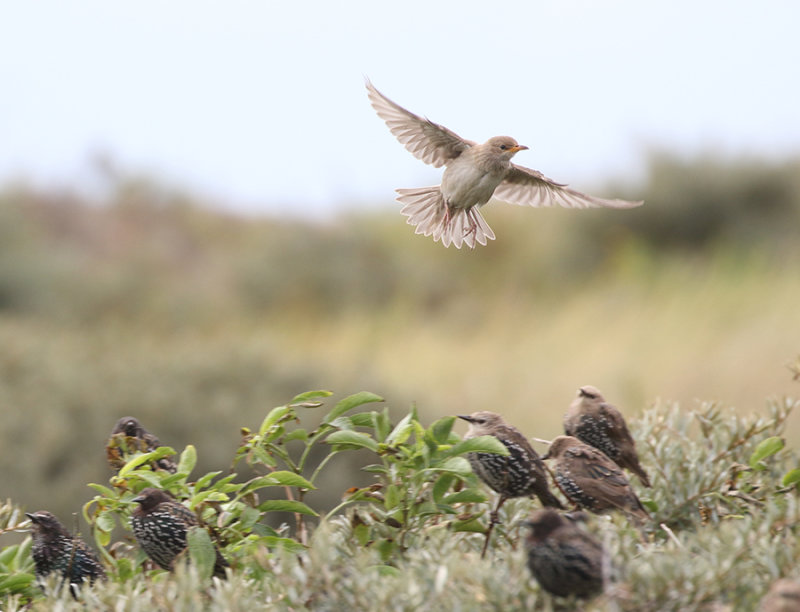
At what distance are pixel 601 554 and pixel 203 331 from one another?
15.8m

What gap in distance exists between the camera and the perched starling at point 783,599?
206cm

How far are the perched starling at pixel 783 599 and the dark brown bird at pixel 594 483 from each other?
933mm

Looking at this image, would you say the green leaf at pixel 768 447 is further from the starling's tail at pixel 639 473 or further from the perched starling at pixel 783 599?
the perched starling at pixel 783 599

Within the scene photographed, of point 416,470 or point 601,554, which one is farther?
point 416,470

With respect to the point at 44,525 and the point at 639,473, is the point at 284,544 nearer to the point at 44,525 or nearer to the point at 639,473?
the point at 44,525

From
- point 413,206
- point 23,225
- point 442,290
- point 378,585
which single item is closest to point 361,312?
point 442,290

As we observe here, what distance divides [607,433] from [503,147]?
1055 millimetres

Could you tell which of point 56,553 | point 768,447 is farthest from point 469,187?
point 56,553

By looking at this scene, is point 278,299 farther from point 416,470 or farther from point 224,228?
point 416,470

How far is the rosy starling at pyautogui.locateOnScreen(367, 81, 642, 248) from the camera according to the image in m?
3.34

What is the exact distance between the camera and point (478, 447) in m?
2.73

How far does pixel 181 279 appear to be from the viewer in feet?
68.1

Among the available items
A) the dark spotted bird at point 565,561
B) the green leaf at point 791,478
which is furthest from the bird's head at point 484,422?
the dark spotted bird at point 565,561

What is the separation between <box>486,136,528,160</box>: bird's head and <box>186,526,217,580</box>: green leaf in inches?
60.7
